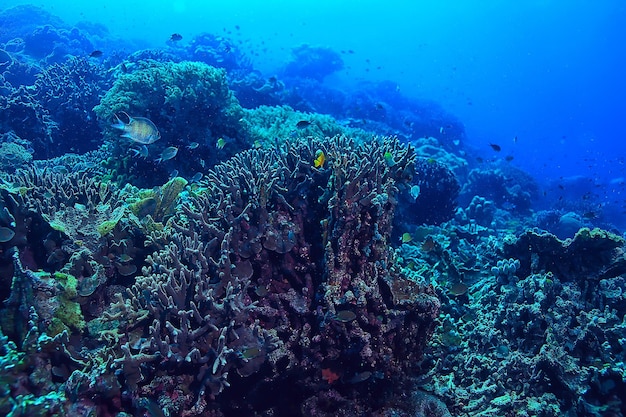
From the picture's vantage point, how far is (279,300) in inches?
139

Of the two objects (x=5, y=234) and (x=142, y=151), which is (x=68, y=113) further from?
(x=5, y=234)

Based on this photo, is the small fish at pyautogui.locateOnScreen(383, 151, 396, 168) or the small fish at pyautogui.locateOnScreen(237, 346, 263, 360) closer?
the small fish at pyautogui.locateOnScreen(237, 346, 263, 360)

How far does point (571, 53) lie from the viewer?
130000 millimetres

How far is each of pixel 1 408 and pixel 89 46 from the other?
29.5 meters

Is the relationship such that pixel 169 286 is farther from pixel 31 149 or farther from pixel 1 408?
pixel 31 149

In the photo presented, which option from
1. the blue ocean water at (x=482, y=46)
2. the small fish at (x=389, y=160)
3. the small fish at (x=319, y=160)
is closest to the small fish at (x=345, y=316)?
the small fish at (x=319, y=160)

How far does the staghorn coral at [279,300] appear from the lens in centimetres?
295

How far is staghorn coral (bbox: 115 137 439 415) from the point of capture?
2.95 metres

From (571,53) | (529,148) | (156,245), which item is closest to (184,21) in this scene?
(529,148)

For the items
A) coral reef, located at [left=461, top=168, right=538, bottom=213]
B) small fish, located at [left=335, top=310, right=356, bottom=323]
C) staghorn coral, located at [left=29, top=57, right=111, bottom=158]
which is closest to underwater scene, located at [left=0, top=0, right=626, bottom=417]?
small fish, located at [left=335, top=310, right=356, bottom=323]

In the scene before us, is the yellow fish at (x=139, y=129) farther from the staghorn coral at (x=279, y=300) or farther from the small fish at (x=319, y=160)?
the small fish at (x=319, y=160)

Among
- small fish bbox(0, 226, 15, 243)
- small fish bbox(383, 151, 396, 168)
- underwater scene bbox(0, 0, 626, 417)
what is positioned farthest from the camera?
small fish bbox(383, 151, 396, 168)

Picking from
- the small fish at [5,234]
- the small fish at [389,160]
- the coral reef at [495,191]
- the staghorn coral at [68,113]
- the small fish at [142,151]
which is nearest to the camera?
the small fish at [5,234]

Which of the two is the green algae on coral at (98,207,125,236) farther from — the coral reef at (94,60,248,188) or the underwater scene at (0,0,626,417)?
the coral reef at (94,60,248,188)
